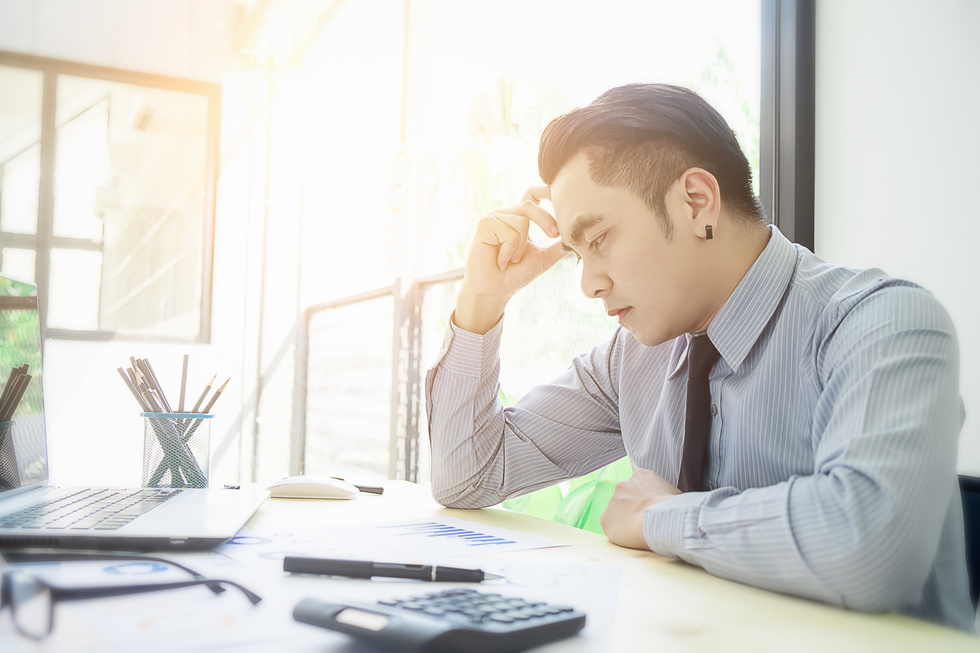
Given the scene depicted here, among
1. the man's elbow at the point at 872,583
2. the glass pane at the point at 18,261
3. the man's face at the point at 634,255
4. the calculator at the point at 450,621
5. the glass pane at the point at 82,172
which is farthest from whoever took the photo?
the glass pane at the point at 82,172

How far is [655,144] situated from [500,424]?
1.74 ft

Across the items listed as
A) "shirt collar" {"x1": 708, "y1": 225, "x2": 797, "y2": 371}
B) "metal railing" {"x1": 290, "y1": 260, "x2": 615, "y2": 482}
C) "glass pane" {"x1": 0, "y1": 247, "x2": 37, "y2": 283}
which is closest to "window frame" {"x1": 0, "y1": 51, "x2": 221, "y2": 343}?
"glass pane" {"x1": 0, "y1": 247, "x2": 37, "y2": 283}

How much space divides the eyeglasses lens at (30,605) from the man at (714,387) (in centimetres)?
57

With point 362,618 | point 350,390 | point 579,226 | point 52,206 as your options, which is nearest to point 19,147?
point 52,206

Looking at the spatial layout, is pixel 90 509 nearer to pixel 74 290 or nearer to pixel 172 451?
pixel 172 451

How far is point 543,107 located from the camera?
235cm

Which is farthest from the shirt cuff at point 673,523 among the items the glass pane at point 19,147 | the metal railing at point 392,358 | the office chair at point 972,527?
the glass pane at point 19,147

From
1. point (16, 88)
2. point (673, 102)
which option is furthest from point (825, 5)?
point (16, 88)

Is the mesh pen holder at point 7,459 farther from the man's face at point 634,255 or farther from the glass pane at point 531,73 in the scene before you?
the glass pane at point 531,73

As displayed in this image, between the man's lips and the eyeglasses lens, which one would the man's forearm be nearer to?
the man's lips

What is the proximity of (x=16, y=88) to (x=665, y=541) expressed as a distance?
4.40 meters

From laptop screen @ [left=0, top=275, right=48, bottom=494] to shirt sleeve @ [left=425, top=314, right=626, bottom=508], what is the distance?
2.04 ft

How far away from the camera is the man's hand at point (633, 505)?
866mm

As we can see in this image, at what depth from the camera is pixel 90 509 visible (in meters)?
0.94
